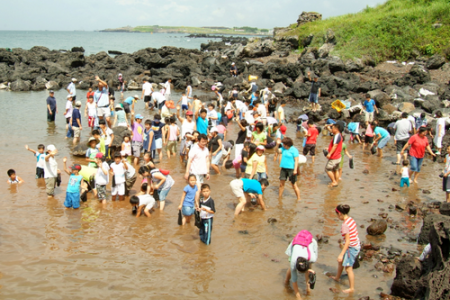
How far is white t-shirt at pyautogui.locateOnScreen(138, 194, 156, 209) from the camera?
803cm

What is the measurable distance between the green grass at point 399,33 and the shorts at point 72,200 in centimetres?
2598

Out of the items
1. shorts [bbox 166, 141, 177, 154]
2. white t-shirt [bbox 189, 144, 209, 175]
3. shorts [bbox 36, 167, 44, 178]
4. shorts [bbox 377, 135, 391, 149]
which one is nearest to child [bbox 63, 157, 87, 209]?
shorts [bbox 36, 167, 44, 178]

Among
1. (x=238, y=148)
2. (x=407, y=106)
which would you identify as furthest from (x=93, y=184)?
(x=407, y=106)

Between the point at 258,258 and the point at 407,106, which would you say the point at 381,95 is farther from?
the point at 258,258

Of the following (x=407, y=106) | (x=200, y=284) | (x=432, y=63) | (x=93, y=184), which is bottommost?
(x=200, y=284)

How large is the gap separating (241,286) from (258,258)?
0.88 m

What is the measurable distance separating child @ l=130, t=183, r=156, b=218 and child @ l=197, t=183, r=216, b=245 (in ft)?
5.19

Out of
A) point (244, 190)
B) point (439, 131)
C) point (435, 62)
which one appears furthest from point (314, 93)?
point (244, 190)

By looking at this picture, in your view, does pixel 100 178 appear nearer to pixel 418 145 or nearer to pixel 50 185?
pixel 50 185

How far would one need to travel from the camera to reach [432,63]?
25.0m

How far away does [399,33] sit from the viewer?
98.3 ft

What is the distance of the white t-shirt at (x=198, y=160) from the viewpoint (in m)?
8.49

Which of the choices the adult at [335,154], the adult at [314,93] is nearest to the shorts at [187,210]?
the adult at [335,154]

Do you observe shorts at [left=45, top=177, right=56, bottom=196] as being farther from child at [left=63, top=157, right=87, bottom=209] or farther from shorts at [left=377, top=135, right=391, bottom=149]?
shorts at [left=377, top=135, right=391, bottom=149]
